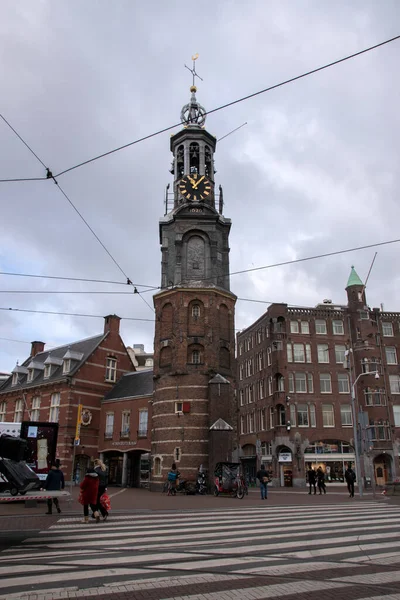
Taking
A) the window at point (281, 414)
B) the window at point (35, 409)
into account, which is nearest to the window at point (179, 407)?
the window at point (281, 414)

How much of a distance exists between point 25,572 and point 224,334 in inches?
1064

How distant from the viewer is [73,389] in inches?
1583

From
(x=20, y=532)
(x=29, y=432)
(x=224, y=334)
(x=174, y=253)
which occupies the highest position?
(x=174, y=253)

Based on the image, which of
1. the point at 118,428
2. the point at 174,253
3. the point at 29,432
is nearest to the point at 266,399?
the point at 118,428

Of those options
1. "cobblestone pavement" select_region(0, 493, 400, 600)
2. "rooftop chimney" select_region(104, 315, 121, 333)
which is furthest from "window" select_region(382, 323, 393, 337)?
"cobblestone pavement" select_region(0, 493, 400, 600)

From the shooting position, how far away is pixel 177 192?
121 feet

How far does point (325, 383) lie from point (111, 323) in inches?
807

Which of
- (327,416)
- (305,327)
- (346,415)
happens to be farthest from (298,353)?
(346,415)

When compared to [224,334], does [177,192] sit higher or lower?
higher

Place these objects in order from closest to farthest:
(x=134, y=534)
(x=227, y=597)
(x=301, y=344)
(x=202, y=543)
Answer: (x=227, y=597) → (x=202, y=543) → (x=134, y=534) → (x=301, y=344)

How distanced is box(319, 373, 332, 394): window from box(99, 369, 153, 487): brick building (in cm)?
1598

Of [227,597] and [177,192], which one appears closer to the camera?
[227,597]

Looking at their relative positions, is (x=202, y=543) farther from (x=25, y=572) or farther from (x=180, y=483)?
(x=180, y=483)

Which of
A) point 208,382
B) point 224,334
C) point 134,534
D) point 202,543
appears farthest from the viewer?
point 224,334
